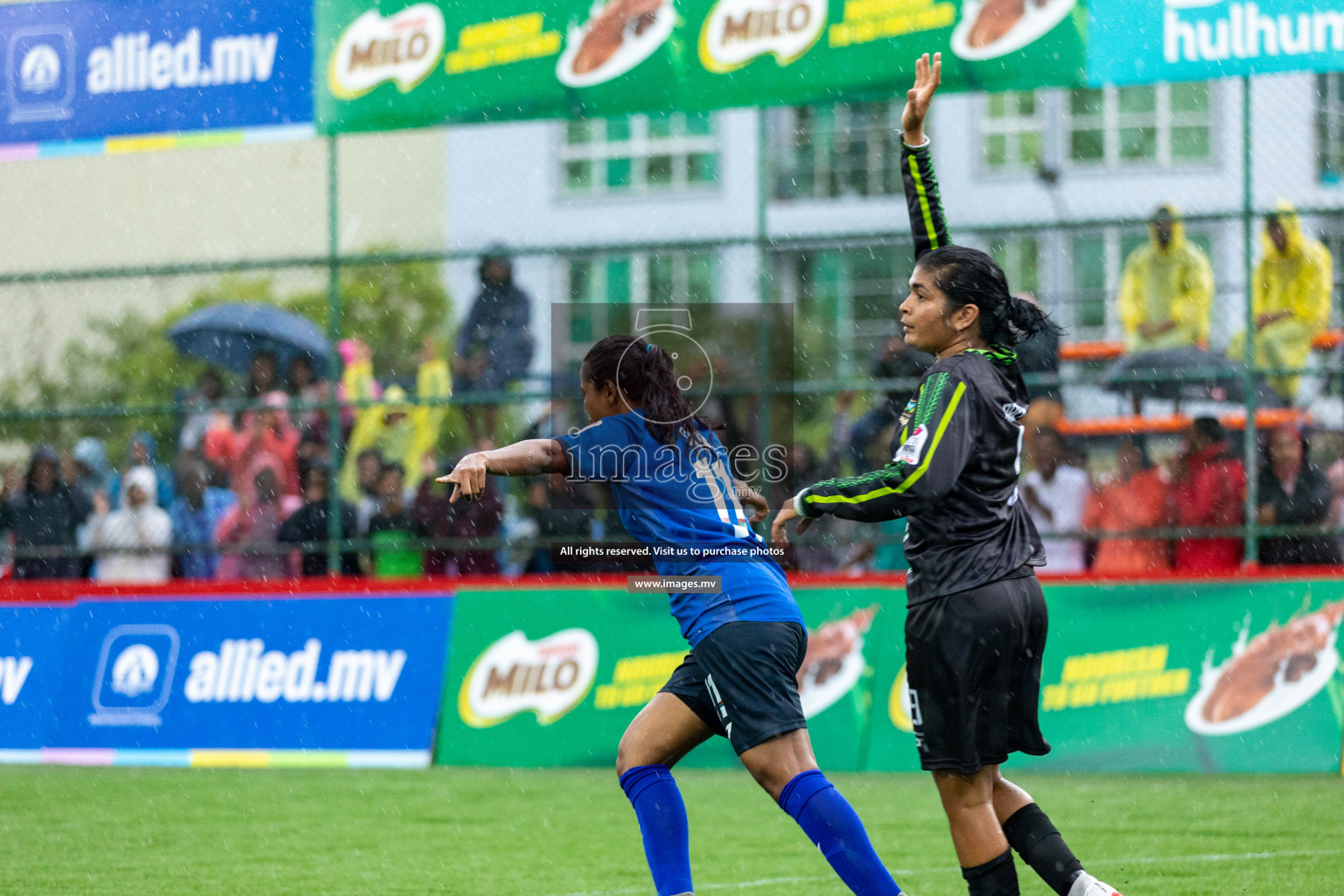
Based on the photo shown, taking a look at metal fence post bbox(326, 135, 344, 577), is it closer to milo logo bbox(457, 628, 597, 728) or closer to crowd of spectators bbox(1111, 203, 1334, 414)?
milo logo bbox(457, 628, 597, 728)

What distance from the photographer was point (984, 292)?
4.50 m

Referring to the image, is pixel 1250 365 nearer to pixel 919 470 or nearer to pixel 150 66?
pixel 919 470

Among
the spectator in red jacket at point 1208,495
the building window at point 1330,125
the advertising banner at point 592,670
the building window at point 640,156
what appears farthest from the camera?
the building window at point 640,156

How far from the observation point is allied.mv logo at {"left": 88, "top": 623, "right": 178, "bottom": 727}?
408 inches

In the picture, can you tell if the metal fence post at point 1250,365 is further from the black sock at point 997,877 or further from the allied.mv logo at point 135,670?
the allied.mv logo at point 135,670

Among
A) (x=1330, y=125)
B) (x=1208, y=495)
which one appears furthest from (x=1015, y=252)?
(x=1330, y=125)

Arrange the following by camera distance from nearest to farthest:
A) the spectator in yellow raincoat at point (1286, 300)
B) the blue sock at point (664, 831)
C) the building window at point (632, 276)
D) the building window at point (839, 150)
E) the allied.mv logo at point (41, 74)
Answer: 1. the blue sock at point (664, 831)
2. the spectator in yellow raincoat at point (1286, 300)
3. the building window at point (632, 276)
4. the allied.mv logo at point (41, 74)
5. the building window at point (839, 150)

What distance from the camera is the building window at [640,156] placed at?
3020cm

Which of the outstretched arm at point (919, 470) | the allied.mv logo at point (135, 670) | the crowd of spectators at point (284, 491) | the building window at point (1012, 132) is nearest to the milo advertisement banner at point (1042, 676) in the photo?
the crowd of spectators at point (284, 491)

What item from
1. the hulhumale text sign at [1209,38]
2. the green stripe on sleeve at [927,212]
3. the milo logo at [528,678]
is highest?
the hulhumale text sign at [1209,38]

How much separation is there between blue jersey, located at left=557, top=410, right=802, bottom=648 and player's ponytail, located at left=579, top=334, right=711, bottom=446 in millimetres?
37

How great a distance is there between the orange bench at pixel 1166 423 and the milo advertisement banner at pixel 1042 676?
1105mm

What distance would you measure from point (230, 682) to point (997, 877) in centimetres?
695

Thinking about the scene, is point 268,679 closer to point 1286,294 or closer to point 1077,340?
point 1286,294
